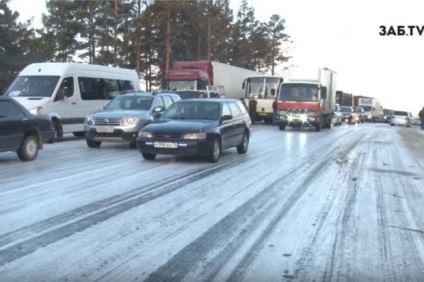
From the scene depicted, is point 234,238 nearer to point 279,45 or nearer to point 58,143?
point 58,143

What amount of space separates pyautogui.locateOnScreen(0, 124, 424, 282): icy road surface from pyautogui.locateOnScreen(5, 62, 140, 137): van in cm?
597

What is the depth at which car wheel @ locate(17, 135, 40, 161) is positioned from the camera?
1340cm

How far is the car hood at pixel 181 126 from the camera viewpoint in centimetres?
1306

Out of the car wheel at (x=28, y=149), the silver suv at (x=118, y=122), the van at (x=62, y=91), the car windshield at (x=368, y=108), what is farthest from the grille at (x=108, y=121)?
the car windshield at (x=368, y=108)

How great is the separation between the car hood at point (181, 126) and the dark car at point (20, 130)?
8.87 feet

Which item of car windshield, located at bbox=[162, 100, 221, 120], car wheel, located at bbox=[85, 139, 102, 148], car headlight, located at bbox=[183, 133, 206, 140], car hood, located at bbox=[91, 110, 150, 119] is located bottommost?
car wheel, located at bbox=[85, 139, 102, 148]

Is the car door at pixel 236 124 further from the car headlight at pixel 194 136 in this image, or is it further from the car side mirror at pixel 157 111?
the car side mirror at pixel 157 111

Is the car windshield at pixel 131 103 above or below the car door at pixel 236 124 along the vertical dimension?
above

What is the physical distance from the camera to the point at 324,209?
8.16m

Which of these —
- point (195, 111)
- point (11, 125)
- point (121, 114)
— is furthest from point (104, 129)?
point (11, 125)

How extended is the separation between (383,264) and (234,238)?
5.41 ft

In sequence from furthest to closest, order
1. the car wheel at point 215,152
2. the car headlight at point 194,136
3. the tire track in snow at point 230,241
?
1. the car wheel at point 215,152
2. the car headlight at point 194,136
3. the tire track in snow at point 230,241

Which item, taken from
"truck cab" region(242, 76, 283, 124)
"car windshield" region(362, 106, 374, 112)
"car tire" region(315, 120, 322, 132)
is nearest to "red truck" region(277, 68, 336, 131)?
"car tire" region(315, 120, 322, 132)

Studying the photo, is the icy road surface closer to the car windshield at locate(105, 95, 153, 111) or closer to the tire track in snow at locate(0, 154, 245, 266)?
the tire track in snow at locate(0, 154, 245, 266)
